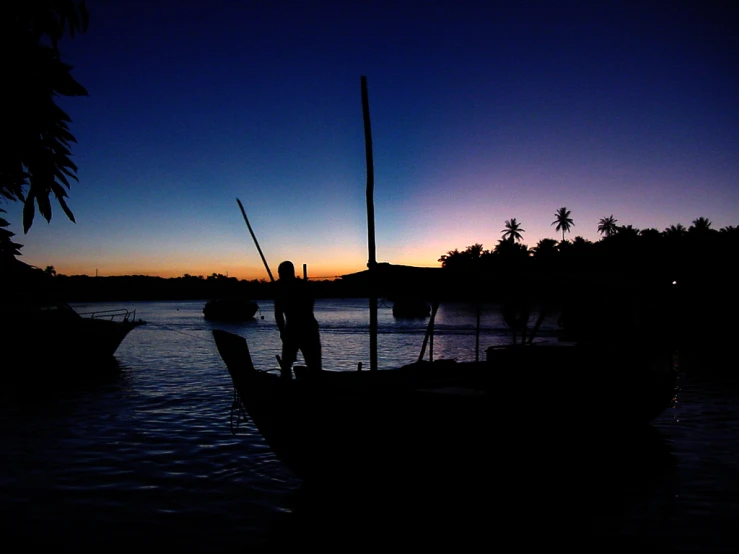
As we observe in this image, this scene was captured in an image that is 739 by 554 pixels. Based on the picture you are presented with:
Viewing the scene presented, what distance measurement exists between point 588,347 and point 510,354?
7.36 ft

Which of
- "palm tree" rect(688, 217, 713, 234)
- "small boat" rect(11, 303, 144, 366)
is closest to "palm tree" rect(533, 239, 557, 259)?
"palm tree" rect(688, 217, 713, 234)

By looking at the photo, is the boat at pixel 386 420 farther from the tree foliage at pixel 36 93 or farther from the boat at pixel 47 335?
the boat at pixel 47 335

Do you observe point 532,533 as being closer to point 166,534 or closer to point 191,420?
point 166,534

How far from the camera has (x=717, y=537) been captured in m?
6.34

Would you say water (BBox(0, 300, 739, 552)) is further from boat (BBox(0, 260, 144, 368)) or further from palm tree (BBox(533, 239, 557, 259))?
palm tree (BBox(533, 239, 557, 259))

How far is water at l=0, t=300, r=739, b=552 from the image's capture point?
6.35 meters

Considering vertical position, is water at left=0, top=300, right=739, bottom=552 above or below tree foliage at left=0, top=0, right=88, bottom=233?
below

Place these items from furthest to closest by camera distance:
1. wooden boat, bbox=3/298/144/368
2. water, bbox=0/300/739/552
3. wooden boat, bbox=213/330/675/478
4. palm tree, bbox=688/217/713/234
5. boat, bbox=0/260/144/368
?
palm tree, bbox=688/217/713/234 → wooden boat, bbox=3/298/144/368 → boat, bbox=0/260/144/368 → wooden boat, bbox=213/330/675/478 → water, bbox=0/300/739/552

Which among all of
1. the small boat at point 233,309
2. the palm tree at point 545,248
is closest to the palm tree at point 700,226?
the palm tree at point 545,248

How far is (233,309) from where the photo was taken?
74.2m

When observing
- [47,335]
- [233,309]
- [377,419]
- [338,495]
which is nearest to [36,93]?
[377,419]

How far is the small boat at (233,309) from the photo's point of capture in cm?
7294

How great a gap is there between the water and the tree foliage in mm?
4924

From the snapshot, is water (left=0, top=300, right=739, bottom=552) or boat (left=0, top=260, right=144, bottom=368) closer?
water (left=0, top=300, right=739, bottom=552)
